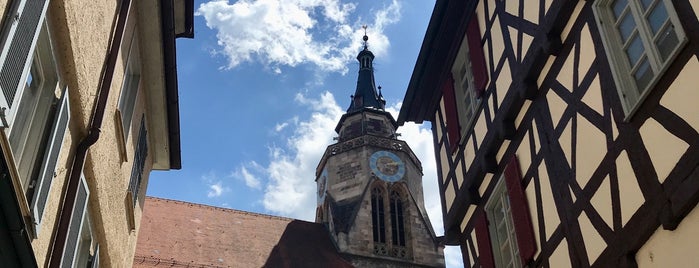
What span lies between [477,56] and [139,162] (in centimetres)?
437

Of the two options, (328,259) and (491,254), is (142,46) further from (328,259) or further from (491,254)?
(328,259)

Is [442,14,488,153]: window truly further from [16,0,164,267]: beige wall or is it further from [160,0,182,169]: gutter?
[16,0,164,267]: beige wall

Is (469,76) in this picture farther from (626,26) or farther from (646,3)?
(646,3)

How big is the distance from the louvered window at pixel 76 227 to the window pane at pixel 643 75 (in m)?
4.40

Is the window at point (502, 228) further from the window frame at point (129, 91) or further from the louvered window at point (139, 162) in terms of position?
the louvered window at point (139, 162)

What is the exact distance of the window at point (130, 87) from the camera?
7.39 metres

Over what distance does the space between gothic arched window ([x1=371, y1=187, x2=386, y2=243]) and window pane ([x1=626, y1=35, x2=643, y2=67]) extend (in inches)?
979

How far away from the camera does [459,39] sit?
949 centimetres

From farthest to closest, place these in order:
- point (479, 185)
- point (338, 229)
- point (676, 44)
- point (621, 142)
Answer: point (338, 229)
point (479, 185)
point (621, 142)
point (676, 44)

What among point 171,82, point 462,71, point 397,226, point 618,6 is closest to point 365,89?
point 397,226

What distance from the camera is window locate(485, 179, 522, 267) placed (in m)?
7.54

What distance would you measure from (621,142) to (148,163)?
676cm

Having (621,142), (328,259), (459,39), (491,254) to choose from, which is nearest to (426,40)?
(459,39)

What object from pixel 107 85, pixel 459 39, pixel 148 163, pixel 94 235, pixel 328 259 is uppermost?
pixel 328 259
